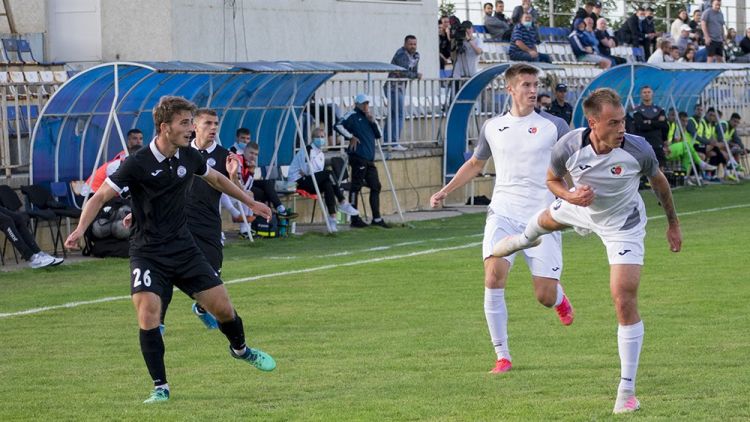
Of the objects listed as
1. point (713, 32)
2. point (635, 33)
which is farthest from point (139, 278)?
point (635, 33)

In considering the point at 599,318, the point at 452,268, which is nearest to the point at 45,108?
the point at 452,268

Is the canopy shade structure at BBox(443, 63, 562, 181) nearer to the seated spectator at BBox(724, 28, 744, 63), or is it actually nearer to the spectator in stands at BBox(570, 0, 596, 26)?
the spectator in stands at BBox(570, 0, 596, 26)

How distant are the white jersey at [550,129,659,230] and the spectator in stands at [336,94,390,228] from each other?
15.7m

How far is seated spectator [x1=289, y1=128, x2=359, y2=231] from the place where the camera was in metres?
24.0

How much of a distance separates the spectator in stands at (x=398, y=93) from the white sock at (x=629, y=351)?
19.3 m

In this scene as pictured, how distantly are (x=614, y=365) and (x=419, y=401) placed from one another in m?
1.85

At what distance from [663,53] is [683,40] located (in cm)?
357

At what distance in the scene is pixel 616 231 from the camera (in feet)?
29.0

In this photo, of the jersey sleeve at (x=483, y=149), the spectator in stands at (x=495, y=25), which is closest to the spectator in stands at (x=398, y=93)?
the spectator in stands at (x=495, y=25)

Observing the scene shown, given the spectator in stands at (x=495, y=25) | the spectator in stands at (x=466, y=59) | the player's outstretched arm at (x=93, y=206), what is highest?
the spectator in stands at (x=495, y=25)

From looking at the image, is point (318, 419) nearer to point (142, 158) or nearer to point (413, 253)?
point (142, 158)

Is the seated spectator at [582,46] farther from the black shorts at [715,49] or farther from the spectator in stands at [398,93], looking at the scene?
the spectator in stands at [398,93]

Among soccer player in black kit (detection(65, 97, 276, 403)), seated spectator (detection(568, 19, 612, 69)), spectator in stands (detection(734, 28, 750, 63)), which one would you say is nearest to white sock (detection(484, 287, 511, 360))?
soccer player in black kit (detection(65, 97, 276, 403))

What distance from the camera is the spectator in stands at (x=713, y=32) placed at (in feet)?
133
